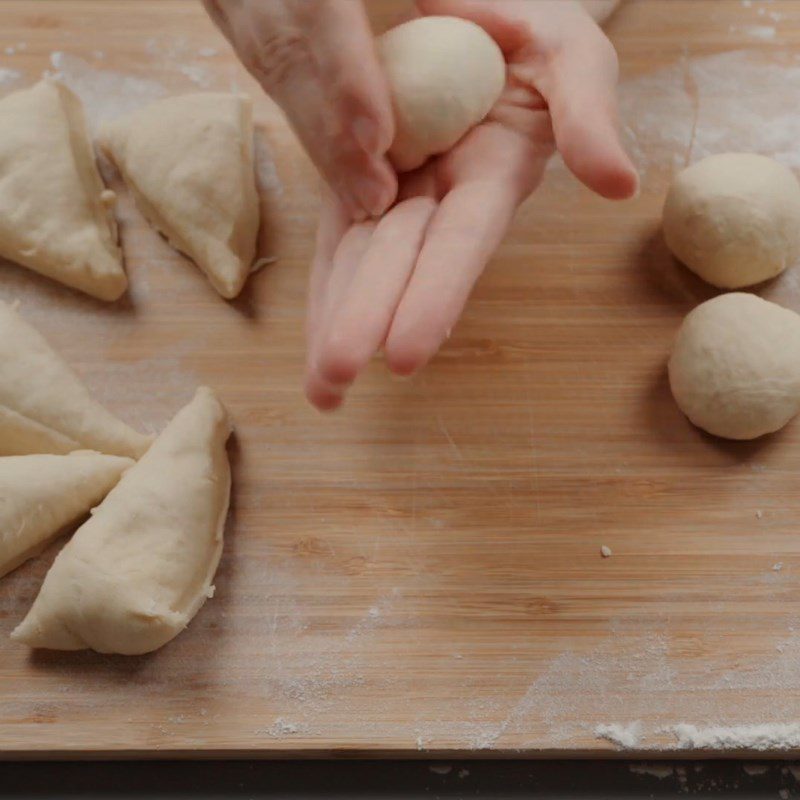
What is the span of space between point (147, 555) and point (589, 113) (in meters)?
0.82

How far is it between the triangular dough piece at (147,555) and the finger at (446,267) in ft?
1.21

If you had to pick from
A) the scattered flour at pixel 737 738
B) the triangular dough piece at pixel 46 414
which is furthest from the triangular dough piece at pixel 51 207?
the scattered flour at pixel 737 738

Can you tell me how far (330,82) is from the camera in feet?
3.99

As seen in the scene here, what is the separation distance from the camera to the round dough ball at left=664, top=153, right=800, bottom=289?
4.68 feet

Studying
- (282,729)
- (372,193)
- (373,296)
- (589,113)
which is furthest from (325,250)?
(282,729)

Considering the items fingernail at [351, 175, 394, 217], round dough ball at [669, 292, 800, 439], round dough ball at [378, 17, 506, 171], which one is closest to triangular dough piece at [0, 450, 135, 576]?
fingernail at [351, 175, 394, 217]

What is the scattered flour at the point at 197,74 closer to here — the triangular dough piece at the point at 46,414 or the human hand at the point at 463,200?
the human hand at the point at 463,200

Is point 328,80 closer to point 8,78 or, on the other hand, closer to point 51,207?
point 51,207

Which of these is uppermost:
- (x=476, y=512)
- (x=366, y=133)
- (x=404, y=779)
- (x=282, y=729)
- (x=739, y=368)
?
(x=366, y=133)

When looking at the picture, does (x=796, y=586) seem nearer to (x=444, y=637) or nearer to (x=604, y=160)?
(x=444, y=637)

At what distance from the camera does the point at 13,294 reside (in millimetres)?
1545

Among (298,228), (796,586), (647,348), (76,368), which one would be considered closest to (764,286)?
(647,348)

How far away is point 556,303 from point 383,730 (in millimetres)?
695

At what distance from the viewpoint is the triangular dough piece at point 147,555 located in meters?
1.24
